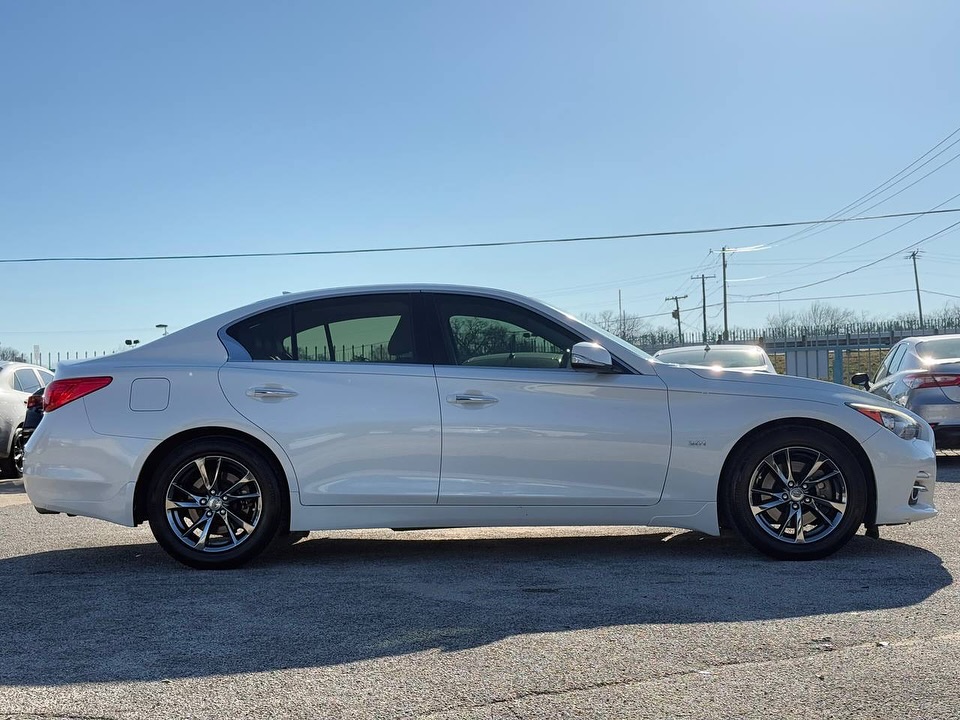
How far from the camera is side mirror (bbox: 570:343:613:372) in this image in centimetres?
559

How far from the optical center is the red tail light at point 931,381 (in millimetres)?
10727

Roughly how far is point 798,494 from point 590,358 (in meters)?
1.43

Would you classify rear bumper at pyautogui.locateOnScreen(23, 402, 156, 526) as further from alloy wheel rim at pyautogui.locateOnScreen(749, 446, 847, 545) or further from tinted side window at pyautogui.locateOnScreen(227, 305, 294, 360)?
alloy wheel rim at pyautogui.locateOnScreen(749, 446, 847, 545)

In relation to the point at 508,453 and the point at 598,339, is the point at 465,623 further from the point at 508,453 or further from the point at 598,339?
the point at 598,339

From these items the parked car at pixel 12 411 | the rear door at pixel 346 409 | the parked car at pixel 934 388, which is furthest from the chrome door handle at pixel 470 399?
the parked car at pixel 12 411


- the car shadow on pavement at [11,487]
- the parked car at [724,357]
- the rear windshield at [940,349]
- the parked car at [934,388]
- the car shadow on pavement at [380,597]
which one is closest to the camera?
the car shadow on pavement at [380,597]

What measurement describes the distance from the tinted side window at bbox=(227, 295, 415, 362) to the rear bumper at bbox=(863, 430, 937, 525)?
2.75 m

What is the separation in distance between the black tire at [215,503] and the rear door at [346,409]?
0.66 ft

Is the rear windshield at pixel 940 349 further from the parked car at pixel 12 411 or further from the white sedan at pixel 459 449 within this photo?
the parked car at pixel 12 411

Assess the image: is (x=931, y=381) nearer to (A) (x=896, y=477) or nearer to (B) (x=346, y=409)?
(A) (x=896, y=477)

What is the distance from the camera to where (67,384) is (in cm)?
581

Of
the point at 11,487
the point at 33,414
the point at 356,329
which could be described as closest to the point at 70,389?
the point at 356,329

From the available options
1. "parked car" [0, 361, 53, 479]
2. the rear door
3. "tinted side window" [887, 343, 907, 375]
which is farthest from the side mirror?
"parked car" [0, 361, 53, 479]

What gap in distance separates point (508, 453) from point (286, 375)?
135cm
